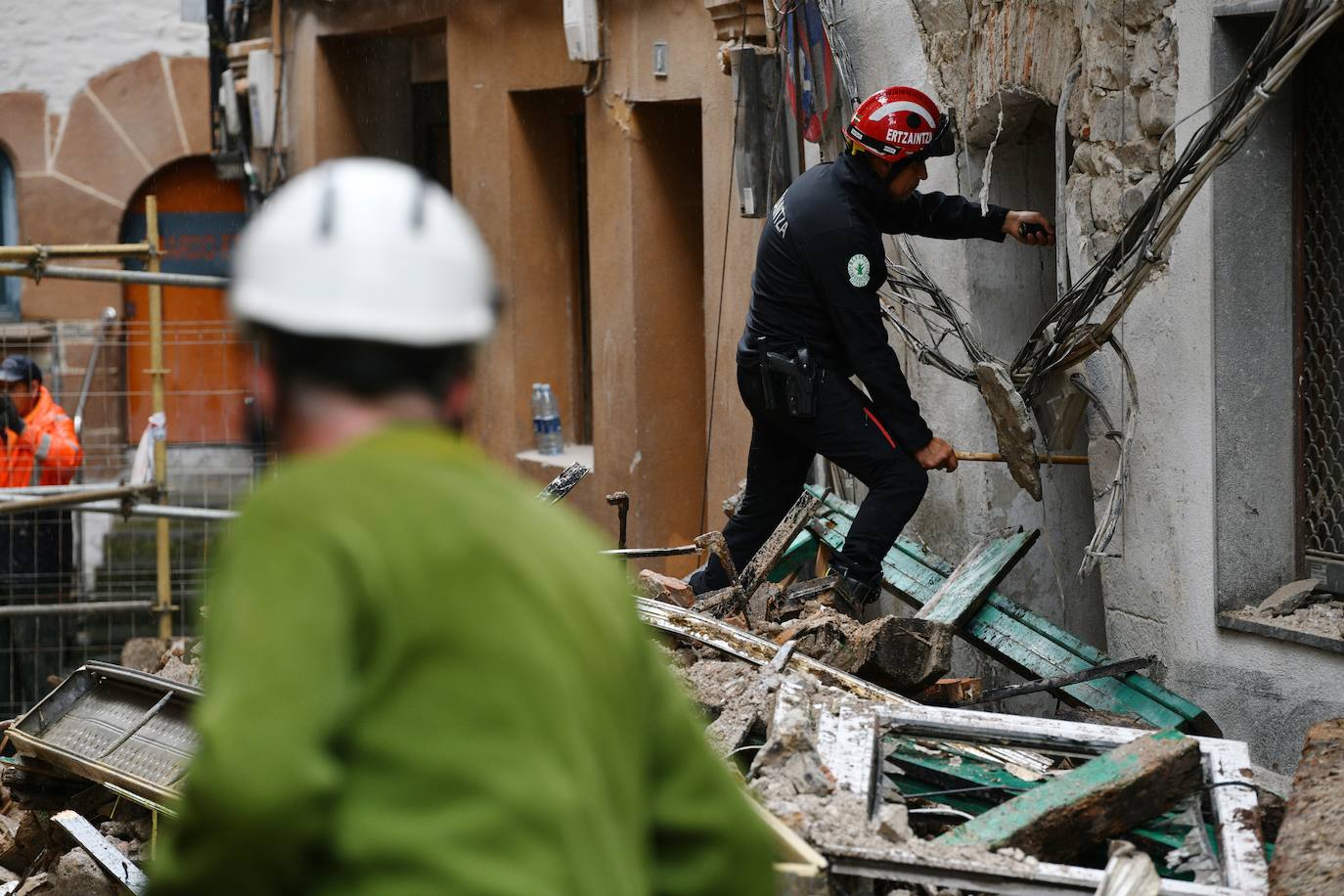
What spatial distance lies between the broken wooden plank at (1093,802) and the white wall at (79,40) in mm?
14891

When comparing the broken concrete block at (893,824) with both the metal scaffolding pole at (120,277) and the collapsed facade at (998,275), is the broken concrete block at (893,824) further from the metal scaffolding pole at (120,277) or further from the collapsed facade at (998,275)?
the metal scaffolding pole at (120,277)

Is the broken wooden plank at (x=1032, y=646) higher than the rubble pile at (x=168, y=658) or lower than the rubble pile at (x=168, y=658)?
higher

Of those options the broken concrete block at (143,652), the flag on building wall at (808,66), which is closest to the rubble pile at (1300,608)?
the flag on building wall at (808,66)

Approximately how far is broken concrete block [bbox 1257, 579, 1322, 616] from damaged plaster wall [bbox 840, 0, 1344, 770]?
4.9 inches

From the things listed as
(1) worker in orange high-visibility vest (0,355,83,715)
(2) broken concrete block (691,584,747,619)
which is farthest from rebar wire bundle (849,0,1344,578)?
(1) worker in orange high-visibility vest (0,355,83,715)

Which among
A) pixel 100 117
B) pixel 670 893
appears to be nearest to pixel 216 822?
pixel 670 893

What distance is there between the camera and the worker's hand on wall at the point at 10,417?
365 inches

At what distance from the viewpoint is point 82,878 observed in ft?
15.1

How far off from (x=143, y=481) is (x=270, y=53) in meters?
6.92

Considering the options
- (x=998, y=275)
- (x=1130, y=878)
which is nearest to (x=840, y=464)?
(x=998, y=275)

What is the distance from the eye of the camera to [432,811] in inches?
55.7

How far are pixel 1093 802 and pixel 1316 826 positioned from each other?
0.47m

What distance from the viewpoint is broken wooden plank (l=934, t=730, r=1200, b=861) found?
353 centimetres

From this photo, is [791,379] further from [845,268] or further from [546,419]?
[546,419]
